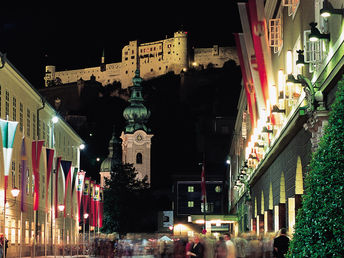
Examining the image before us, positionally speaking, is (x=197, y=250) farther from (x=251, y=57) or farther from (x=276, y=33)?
(x=251, y=57)

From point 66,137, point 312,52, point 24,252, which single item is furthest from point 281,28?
point 66,137

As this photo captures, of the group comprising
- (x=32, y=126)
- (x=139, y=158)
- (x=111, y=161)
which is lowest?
(x=32, y=126)

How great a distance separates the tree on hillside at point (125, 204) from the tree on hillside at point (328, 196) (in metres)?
90.4

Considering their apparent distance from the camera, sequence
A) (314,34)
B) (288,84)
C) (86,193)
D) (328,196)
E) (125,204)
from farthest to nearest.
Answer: (125,204) → (86,193) → (288,84) → (314,34) → (328,196)

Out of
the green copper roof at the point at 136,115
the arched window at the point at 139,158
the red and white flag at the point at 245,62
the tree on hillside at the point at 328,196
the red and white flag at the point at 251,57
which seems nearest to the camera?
the tree on hillside at the point at 328,196

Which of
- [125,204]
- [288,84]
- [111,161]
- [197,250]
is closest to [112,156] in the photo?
[111,161]

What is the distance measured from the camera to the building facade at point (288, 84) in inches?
627

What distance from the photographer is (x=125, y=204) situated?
102 meters

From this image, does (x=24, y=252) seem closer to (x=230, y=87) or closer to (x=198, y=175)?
(x=198, y=175)

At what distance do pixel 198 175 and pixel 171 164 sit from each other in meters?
38.0

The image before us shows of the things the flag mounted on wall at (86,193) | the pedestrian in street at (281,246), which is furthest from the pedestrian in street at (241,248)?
the flag mounted on wall at (86,193)

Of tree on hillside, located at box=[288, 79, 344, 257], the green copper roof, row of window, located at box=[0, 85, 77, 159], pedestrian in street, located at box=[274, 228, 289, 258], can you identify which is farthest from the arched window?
tree on hillside, located at box=[288, 79, 344, 257]

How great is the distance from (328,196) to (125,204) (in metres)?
94.1

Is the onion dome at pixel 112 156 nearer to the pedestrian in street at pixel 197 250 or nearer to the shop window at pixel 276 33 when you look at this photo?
the shop window at pixel 276 33
